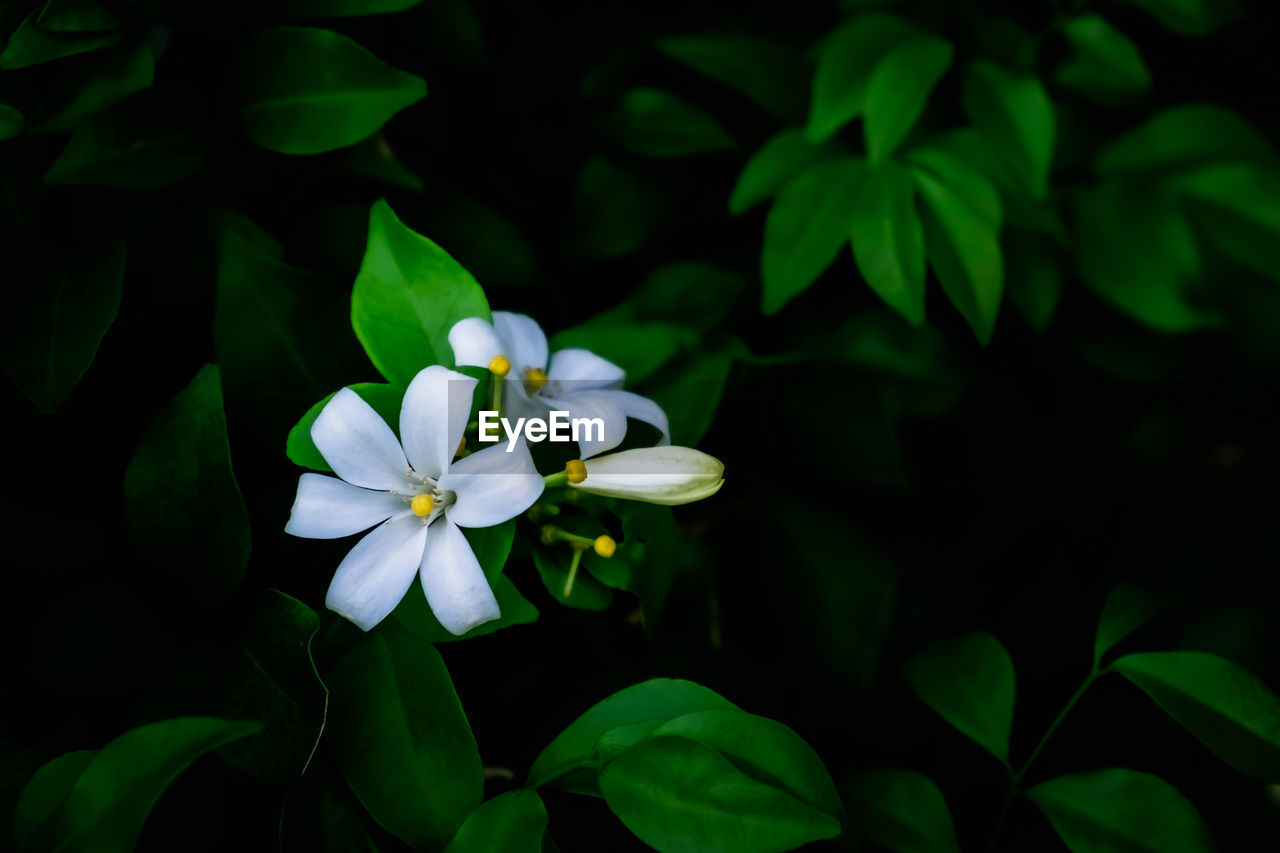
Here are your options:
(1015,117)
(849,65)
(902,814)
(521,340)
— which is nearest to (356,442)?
(521,340)

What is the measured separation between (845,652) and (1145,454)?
0.58m

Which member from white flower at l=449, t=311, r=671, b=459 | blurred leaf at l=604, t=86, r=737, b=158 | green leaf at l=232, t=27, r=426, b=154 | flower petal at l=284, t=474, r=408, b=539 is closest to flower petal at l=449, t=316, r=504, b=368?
white flower at l=449, t=311, r=671, b=459

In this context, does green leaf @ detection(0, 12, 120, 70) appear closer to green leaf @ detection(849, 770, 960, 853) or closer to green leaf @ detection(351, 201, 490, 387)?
green leaf @ detection(351, 201, 490, 387)

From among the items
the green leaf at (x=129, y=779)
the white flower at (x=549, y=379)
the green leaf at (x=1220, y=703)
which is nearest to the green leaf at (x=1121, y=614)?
the green leaf at (x=1220, y=703)

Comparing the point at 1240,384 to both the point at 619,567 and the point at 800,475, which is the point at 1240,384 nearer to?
the point at 800,475

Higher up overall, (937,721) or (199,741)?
(199,741)

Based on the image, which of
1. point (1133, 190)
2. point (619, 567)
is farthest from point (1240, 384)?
point (619, 567)

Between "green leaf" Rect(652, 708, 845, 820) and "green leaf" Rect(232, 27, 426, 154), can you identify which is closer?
"green leaf" Rect(652, 708, 845, 820)

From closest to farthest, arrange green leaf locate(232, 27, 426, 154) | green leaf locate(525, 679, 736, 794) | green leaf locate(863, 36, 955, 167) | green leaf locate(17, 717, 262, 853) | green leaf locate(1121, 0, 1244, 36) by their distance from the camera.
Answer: green leaf locate(17, 717, 262, 853)
green leaf locate(525, 679, 736, 794)
green leaf locate(232, 27, 426, 154)
green leaf locate(863, 36, 955, 167)
green leaf locate(1121, 0, 1244, 36)

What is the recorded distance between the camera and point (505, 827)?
0.50 metres

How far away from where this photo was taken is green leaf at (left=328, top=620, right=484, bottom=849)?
1.67ft

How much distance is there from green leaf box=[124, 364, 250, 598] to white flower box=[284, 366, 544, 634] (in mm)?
103

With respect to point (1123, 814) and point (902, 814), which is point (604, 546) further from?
point (1123, 814)

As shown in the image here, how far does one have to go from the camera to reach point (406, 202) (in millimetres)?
836
